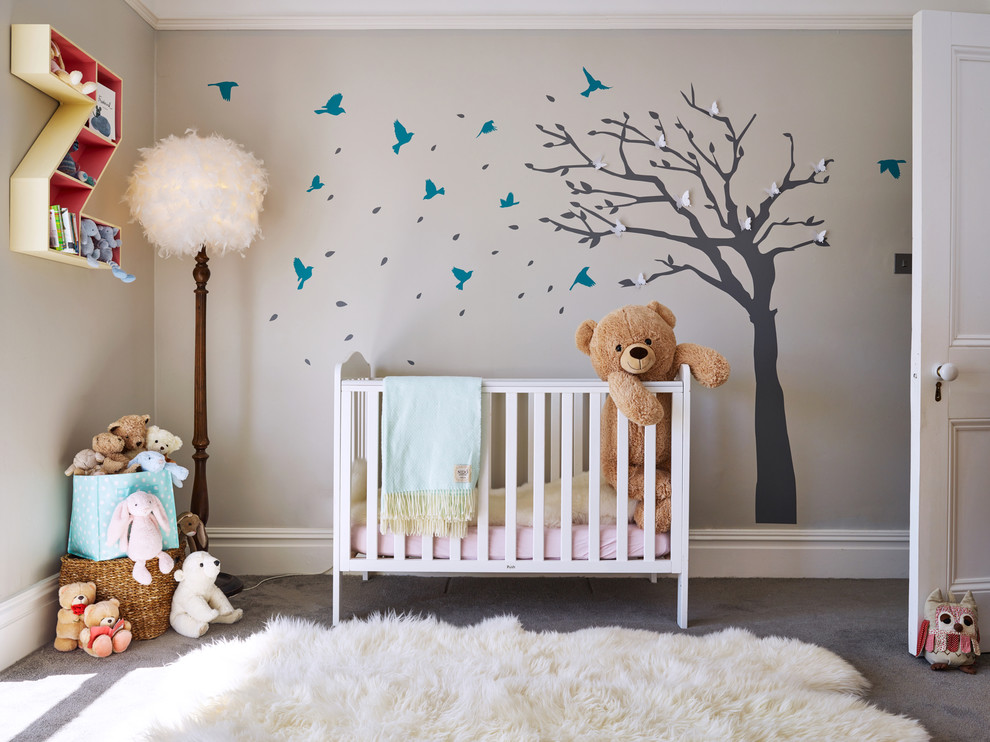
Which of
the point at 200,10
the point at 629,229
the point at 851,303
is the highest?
the point at 200,10

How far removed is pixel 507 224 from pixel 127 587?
1.69 meters

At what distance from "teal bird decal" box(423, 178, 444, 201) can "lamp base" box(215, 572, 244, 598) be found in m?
1.51

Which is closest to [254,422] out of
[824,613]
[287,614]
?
[287,614]

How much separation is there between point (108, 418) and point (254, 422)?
0.49 meters

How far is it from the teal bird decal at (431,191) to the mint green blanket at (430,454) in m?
0.87

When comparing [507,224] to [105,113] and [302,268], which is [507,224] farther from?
[105,113]

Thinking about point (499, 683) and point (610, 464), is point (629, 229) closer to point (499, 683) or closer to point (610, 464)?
point (610, 464)

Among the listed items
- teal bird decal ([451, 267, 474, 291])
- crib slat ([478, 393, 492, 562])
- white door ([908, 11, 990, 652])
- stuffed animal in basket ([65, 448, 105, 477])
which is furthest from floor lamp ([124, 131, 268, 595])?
white door ([908, 11, 990, 652])

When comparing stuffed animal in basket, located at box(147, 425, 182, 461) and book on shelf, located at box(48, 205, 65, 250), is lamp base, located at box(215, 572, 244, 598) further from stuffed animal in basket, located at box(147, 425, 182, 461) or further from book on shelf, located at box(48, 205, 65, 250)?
book on shelf, located at box(48, 205, 65, 250)

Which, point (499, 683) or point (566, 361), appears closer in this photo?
point (499, 683)

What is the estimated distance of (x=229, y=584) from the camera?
231 centimetres

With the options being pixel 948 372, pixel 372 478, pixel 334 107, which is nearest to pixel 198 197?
pixel 334 107

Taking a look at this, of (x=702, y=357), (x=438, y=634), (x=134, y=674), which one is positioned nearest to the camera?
(x=134, y=674)

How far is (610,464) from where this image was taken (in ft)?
6.97
